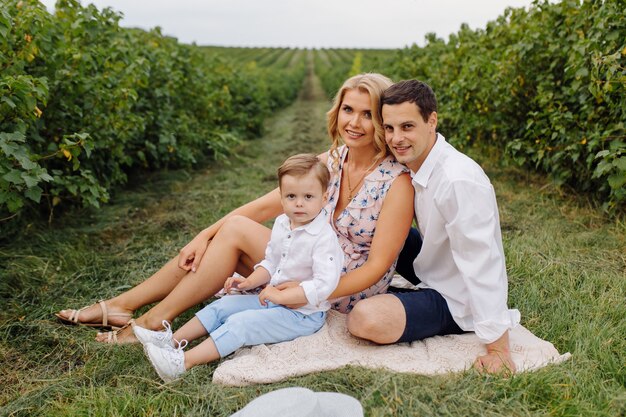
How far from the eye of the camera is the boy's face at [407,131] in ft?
8.13

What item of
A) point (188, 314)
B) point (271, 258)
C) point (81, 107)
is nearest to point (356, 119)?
point (271, 258)

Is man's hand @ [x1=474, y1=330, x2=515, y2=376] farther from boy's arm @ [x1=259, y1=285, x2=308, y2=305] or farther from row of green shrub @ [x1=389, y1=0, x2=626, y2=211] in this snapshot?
row of green shrub @ [x1=389, y1=0, x2=626, y2=211]

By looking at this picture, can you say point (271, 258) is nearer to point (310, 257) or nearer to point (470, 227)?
point (310, 257)

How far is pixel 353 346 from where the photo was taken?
2.67 meters

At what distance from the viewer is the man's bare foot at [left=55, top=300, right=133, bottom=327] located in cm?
304

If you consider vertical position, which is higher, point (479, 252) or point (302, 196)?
point (302, 196)

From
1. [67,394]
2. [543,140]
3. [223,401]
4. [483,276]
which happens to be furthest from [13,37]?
[543,140]

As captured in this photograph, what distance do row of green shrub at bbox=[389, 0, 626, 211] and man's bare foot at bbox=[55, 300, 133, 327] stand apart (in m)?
3.37

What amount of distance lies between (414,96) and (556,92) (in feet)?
11.2

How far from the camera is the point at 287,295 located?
255cm

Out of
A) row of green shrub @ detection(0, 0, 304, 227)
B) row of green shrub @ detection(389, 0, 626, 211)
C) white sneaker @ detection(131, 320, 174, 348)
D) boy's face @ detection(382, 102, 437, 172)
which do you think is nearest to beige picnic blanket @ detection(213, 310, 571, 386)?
white sneaker @ detection(131, 320, 174, 348)

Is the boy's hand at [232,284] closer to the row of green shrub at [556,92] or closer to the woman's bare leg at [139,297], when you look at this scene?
the woman's bare leg at [139,297]

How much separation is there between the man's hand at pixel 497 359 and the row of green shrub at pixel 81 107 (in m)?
2.60

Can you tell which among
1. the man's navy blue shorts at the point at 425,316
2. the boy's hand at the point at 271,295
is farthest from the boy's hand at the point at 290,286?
A: the man's navy blue shorts at the point at 425,316
